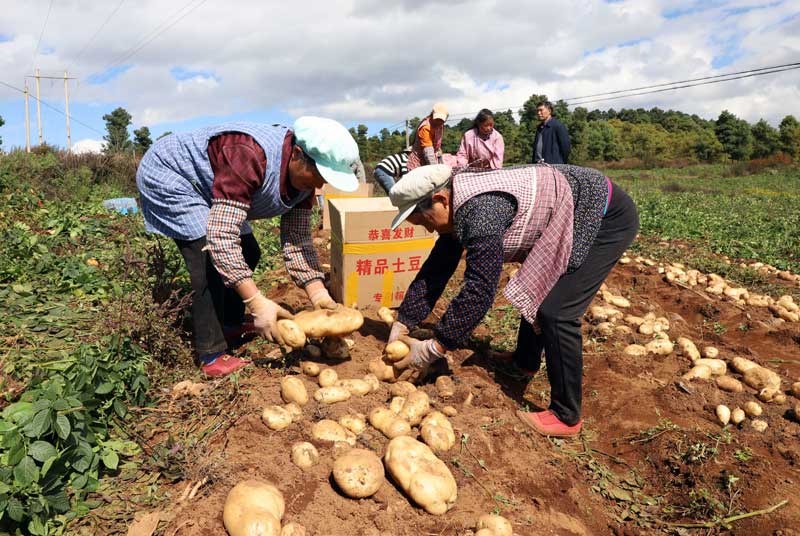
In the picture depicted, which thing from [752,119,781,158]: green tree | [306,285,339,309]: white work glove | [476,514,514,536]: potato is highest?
[752,119,781,158]: green tree

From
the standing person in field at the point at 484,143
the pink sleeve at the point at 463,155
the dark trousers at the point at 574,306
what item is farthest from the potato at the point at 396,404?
the pink sleeve at the point at 463,155

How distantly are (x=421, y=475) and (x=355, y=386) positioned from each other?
0.72 metres

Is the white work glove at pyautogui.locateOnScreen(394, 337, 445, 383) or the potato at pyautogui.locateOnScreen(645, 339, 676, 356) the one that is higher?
the white work glove at pyautogui.locateOnScreen(394, 337, 445, 383)

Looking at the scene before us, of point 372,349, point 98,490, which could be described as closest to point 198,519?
point 98,490

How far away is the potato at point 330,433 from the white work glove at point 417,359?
0.57 metres

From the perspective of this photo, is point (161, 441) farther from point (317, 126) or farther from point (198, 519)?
point (317, 126)

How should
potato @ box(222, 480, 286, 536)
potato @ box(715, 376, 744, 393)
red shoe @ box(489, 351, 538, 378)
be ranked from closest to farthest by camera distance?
potato @ box(222, 480, 286, 536) → potato @ box(715, 376, 744, 393) → red shoe @ box(489, 351, 538, 378)

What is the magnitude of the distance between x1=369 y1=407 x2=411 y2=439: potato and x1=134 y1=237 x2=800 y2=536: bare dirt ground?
49 mm

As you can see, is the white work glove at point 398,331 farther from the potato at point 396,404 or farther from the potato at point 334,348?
the potato at point 396,404

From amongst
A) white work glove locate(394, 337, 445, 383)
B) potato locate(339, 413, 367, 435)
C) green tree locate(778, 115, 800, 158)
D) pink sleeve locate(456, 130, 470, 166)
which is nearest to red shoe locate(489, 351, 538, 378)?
white work glove locate(394, 337, 445, 383)

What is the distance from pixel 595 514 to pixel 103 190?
1041cm

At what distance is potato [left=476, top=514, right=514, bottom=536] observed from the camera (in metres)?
1.75

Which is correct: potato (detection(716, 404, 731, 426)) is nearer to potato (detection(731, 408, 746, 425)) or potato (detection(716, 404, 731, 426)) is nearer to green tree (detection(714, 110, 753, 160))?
potato (detection(731, 408, 746, 425))

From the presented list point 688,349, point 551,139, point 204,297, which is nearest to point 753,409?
point 688,349
